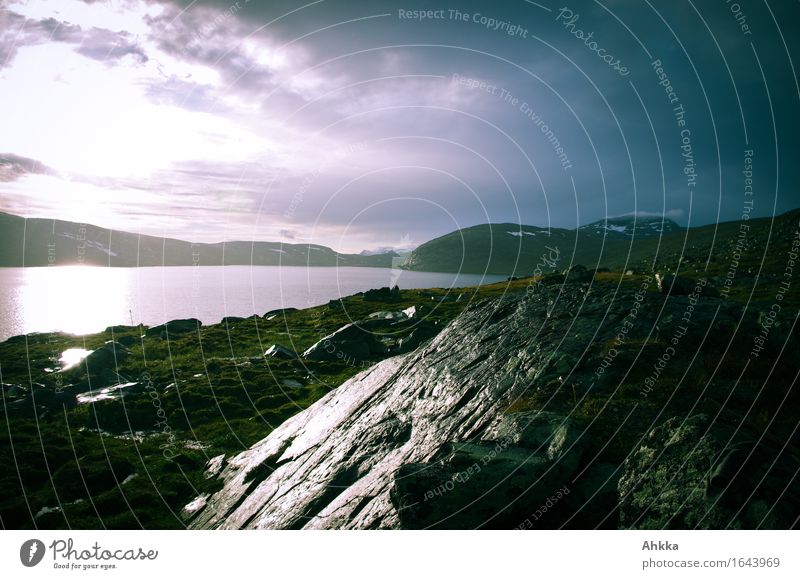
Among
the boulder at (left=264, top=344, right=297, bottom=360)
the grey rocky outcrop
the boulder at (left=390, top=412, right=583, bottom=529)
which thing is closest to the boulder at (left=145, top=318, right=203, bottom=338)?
the boulder at (left=264, top=344, right=297, bottom=360)

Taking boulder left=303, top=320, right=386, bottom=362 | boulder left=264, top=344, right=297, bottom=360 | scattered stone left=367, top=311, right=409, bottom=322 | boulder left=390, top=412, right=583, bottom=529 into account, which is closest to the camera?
boulder left=390, top=412, right=583, bottom=529

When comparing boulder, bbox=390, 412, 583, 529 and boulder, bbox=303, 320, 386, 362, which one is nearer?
boulder, bbox=390, 412, 583, 529

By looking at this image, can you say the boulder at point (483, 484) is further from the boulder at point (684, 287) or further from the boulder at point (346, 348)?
the boulder at point (346, 348)

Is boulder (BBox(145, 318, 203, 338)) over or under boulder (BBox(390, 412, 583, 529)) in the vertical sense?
under

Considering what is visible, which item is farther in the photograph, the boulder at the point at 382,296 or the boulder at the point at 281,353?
the boulder at the point at 382,296

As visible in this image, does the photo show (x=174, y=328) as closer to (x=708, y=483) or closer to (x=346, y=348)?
(x=346, y=348)

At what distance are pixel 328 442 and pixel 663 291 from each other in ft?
49.1

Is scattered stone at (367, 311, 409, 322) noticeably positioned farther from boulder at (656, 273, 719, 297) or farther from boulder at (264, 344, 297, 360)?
boulder at (656, 273, 719, 297)

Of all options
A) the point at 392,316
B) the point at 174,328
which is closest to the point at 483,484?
the point at 392,316

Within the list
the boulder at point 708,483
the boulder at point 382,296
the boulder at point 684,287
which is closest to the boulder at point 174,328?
the boulder at point 382,296

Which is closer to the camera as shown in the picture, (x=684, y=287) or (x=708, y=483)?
(x=708, y=483)

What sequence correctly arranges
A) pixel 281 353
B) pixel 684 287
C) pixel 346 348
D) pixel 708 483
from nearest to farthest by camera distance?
pixel 708 483, pixel 684 287, pixel 346 348, pixel 281 353

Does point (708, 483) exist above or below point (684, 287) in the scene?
below

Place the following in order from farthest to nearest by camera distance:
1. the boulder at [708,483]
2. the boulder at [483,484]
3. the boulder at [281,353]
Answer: the boulder at [281,353]
the boulder at [483,484]
the boulder at [708,483]
